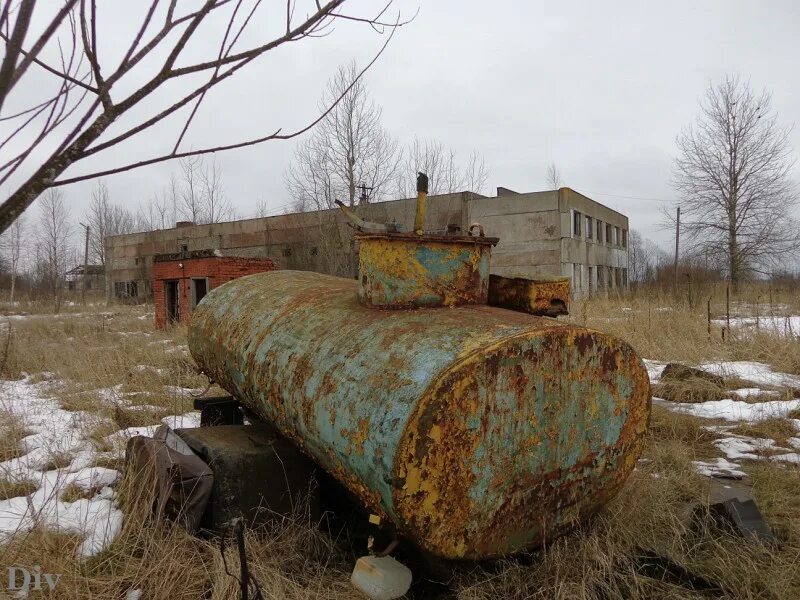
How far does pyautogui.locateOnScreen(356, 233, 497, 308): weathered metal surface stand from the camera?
2312 mm

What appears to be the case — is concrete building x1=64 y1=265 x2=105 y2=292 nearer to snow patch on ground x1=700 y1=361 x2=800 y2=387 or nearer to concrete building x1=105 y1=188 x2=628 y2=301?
concrete building x1=105 y1=188 x2=628 y2=301

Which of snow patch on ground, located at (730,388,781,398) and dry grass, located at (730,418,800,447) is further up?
snow patch on ground, located at (730,388,781,398)

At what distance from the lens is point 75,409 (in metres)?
5.17

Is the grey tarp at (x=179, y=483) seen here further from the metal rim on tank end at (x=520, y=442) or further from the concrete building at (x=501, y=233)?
the concrete building at (x=501, y=233)

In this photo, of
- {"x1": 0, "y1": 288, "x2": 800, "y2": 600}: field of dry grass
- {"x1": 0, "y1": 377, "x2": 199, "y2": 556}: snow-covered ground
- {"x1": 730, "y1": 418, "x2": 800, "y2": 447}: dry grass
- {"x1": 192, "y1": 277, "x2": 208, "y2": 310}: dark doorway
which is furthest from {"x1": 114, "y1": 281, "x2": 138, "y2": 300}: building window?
{"x1": 730, "y1": 418, "x2": 800, "y2": 447}: dry grass

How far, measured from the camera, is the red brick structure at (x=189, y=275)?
11.7 m

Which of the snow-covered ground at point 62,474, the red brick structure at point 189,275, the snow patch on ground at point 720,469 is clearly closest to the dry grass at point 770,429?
the snow patch on ground at point 720,469

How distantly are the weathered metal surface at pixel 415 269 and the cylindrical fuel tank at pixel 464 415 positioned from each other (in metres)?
0.09

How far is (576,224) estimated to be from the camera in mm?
21453

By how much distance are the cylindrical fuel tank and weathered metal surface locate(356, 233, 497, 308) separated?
0.09 meters

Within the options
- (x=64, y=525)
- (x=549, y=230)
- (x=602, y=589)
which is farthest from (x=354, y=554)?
(x=549, y=230)

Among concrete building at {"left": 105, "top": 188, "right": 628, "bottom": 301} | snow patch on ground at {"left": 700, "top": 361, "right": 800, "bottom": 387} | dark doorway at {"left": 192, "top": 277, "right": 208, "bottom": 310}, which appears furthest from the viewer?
concrete building at {"left": 105, "top": 188, "right": 628, "bottom": 301}

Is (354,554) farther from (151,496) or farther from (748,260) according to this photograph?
(748,260)

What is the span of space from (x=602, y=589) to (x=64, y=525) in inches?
98.4
